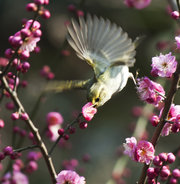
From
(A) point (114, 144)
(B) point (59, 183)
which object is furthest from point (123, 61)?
(A) point (114, 144)

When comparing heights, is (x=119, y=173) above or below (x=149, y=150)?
below

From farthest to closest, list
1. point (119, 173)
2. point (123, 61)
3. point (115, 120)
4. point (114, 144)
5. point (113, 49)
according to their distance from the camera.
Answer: point (115, 120), point (114, 144), point (119, 173), point (113, 49), point (123, 61)

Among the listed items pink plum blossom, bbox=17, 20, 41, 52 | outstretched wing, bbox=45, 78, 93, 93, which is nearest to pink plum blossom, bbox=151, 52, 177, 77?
outstretched wing, bbox=45, 78, 93, 93

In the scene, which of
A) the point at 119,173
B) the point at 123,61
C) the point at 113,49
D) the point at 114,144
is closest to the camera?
the point at 123,61

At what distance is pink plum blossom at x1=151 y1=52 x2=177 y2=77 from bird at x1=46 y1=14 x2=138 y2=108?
4.1 inches

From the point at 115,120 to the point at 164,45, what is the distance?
2850 mm

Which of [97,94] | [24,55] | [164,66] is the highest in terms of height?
[24,55]

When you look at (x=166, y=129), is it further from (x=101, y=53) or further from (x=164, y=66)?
(x=101, y=53)

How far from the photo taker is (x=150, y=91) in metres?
1.66

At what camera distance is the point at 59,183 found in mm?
1621

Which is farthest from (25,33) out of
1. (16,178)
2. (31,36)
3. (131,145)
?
(16,178)

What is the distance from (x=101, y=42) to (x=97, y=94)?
30 cm

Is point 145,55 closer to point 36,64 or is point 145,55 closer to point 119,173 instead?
point 36,64

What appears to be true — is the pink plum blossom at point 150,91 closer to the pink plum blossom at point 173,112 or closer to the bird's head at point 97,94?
the pink plum blossom at point 173,112
